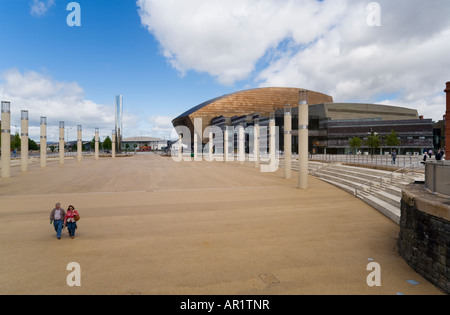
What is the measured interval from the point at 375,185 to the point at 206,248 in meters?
12.0

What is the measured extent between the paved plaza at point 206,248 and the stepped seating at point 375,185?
66cm

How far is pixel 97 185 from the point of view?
1933 cm

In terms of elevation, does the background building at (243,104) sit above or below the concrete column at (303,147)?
above

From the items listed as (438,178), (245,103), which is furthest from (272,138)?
(245,103)

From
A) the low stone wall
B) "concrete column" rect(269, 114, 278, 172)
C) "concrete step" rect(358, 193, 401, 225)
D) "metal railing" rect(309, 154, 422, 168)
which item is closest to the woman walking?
the low stone wall

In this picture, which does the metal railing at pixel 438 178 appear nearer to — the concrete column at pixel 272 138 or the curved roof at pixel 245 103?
the concrete column at pixel 272 138

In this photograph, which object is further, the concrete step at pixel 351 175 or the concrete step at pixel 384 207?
the concrete step at pixel 351 175

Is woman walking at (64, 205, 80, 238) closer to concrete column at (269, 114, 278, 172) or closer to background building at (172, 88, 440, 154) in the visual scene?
concrete column at (269, 114, 278, 172)

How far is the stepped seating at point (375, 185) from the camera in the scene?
38.4 feet

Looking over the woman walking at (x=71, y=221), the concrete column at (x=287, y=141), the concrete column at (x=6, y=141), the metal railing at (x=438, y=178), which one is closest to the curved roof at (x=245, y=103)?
the concrete column at (x=287, y=141)
